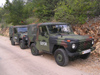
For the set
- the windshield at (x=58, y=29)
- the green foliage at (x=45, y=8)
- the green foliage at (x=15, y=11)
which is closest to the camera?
the windshield at (x=58, y=29)

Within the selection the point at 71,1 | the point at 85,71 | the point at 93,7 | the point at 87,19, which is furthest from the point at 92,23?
the point at 85,71

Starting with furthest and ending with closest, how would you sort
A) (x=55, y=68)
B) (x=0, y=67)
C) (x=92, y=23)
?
(x=92, y=23)
(x=0, y=67)
(x=55, y=68)

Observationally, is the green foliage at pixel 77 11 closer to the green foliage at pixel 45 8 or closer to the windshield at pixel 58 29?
the windshield at pixel 58 29

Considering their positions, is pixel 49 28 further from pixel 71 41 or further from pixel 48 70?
pixel 48 70

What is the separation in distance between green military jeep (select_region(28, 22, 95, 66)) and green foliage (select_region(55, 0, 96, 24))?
296cm

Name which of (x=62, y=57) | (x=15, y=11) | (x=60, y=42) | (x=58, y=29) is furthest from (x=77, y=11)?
(x=15, y=11)

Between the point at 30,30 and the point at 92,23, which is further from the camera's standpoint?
the point at 92,23

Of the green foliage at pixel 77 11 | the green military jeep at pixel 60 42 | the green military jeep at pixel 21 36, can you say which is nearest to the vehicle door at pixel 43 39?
the green military jeep at pixel 60 42

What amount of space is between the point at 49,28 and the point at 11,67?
2.51 metres

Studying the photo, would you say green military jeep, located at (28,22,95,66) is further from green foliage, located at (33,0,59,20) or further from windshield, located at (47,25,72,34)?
green foliage, located at (33,0,59,20)

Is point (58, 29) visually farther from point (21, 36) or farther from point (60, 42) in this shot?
point (21, 36)

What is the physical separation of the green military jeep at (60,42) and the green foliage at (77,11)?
2964 millimetres

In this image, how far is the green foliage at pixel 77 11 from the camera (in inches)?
310

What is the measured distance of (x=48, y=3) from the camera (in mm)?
12875
